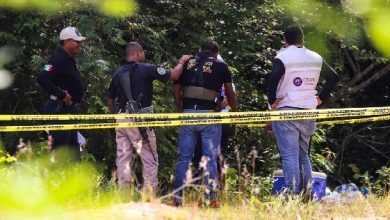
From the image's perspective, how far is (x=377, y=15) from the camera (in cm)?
147

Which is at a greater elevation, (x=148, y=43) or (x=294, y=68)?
(x=148, y=43)

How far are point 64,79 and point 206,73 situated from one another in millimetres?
1305

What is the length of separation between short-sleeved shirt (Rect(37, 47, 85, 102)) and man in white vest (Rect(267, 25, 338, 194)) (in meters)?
1.78

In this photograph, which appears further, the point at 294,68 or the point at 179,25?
the point at 179,25

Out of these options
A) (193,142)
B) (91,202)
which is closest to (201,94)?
(193,142)

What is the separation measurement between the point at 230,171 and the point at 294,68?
283 centimetres

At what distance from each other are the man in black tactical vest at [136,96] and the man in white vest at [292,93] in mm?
899

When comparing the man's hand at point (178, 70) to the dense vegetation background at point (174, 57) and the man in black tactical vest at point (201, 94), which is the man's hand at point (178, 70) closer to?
the man in black tactical vest at point (201, 94)

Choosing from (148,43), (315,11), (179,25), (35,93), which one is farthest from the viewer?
(179,25)

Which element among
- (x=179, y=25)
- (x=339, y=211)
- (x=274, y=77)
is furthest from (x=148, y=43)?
(x=339, y=211)

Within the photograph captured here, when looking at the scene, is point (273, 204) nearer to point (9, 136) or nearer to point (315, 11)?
point (315, 11)

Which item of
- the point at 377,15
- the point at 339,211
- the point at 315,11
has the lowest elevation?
the point at 339,211

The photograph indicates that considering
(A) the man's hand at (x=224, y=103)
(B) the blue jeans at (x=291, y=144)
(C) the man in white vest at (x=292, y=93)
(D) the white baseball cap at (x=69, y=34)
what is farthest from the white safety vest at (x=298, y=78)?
(D) the white baseball cap at (x=69, y=34)

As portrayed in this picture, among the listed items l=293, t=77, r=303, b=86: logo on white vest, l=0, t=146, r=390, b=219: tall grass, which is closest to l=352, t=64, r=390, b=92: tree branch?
l=0, t=146, r=390, b=219: tall grass
